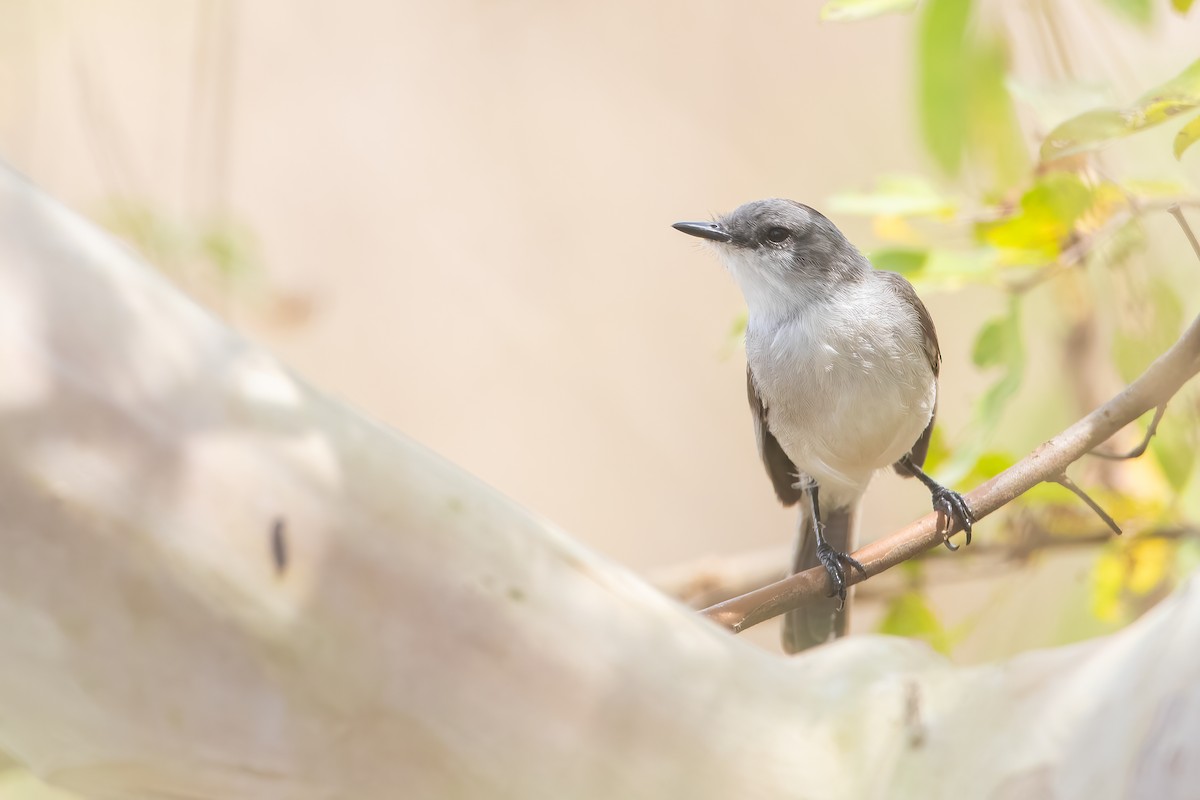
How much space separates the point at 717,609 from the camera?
56.6 inches

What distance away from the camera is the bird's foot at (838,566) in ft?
5.40

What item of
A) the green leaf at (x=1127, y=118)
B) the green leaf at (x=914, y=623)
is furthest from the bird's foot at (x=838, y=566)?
the green leaf at (x=1127, y=118)

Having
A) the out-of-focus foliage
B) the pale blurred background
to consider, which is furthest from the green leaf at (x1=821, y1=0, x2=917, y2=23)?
the pale blurred background

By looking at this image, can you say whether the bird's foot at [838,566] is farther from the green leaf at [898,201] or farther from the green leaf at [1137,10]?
the green leaf at [1137,10]

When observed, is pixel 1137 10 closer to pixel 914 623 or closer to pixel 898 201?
pixel 898 201

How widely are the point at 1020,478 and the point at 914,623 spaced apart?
766 millimetres

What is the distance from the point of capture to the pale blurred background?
4.80 m

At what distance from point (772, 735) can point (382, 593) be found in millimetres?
436

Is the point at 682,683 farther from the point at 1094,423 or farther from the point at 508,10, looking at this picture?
the point at 508,10

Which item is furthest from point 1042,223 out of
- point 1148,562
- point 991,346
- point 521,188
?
point 521,188

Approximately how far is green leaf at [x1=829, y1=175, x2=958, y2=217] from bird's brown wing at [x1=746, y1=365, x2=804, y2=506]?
0.51m

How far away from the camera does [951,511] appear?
1834 millimetres

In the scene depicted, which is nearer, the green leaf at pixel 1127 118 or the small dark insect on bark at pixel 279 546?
the small dark insect on bark at pixel 279 546

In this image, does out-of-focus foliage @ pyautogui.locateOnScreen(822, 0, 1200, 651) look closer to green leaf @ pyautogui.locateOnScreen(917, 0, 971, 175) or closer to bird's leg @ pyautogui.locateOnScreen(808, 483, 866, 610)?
green leaf @ pyautogui.locateOnScreen(917, 0, 971, 175)
